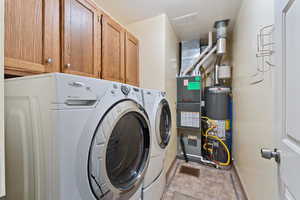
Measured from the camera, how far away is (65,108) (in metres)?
0.47

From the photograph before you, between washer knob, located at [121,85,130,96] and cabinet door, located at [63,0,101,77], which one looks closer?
washer knob, located at [121,85,130,96]

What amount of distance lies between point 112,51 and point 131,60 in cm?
39

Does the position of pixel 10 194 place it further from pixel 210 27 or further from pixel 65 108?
pixel 210 27

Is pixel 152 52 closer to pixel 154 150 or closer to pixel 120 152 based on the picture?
pixel 154 150

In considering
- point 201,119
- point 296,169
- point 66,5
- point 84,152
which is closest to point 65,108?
point 84,152

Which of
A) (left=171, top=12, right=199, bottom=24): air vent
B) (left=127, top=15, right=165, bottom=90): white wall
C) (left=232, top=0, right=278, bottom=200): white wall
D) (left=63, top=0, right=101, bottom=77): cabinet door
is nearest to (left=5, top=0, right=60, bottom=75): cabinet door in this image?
(left=63, top=0, right=101, bottom=77): cabinet door

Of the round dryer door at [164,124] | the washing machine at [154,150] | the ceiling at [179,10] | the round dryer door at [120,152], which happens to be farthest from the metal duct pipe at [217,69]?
the round dryer door at [120,152]

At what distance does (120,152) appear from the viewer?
83 centimetres

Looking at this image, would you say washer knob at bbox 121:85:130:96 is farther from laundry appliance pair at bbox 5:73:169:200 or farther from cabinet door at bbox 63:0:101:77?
cabinet door at bbox 63:0:101:77

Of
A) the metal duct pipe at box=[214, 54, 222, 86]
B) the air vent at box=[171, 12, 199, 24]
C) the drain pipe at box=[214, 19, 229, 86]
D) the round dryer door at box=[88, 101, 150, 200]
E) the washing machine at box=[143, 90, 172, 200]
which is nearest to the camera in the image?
the round dryer door at box=[88, 101, 150, 200]

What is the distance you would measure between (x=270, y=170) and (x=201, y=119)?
1647mm

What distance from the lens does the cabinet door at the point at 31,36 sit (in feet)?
2.28

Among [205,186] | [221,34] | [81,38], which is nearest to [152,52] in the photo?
[81,38]

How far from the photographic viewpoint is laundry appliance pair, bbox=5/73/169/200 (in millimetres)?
459
